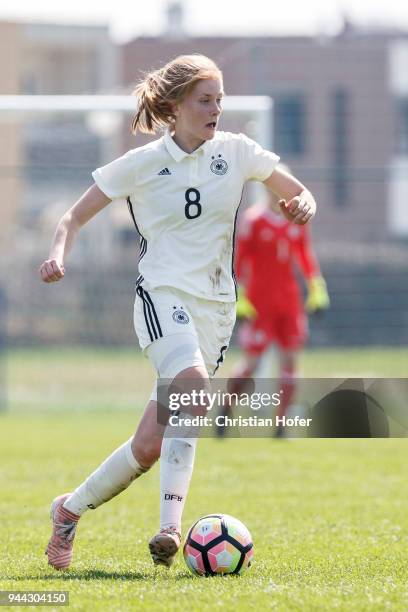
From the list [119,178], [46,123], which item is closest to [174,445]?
[119,178]

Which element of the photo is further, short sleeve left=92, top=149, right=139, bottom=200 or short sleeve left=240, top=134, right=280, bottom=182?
short sleeve left=240, top=134, right=280, bottom=182

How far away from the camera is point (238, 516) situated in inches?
261

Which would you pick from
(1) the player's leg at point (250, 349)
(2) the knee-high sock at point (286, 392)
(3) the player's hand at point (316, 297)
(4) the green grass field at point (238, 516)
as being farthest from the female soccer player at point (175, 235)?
(1) the player's leg at point (250, 349)

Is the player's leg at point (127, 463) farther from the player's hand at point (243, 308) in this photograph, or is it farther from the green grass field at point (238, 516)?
the player's hand at point (243, 308)

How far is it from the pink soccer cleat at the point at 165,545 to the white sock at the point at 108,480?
1.05ft

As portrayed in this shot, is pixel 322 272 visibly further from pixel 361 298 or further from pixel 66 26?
pixel 66 26

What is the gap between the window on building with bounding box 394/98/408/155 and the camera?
1917cm

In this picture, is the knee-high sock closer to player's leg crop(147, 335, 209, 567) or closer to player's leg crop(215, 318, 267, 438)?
player's leg crop(215, 318, 267, 438)

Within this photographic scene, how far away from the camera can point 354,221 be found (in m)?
17.5

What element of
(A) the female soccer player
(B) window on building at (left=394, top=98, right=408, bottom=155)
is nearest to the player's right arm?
(A) the female soccer player

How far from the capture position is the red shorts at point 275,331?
436 inches

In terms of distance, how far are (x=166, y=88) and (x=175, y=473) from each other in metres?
1.48

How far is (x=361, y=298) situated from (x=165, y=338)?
13.8 metres

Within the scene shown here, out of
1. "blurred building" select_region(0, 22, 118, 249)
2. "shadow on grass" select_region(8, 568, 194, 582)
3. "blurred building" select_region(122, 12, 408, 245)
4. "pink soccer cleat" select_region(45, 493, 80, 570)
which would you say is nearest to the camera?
"shadow on grass" select_region(8, 568, 194, 582)
